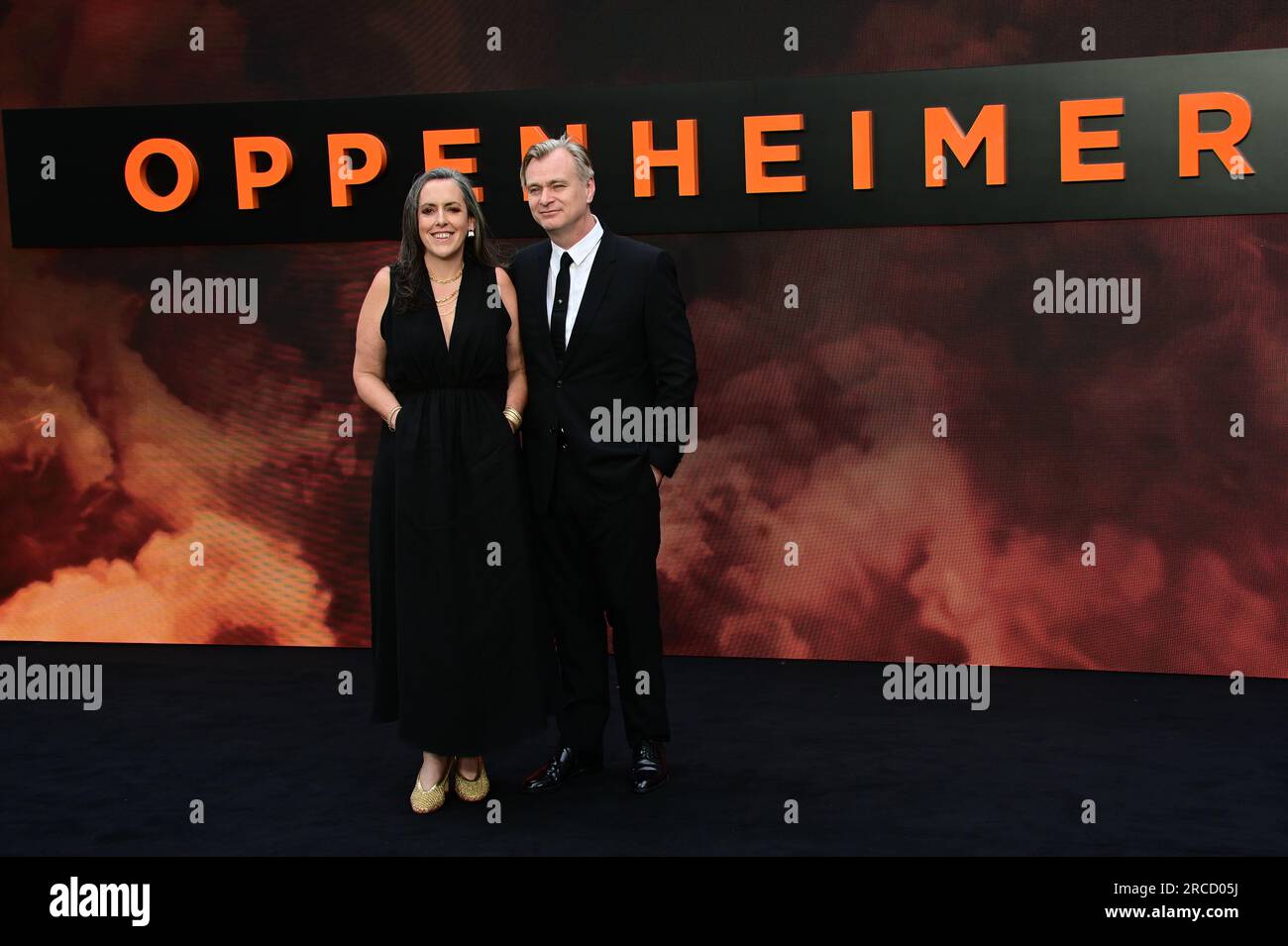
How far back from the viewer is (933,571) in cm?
506

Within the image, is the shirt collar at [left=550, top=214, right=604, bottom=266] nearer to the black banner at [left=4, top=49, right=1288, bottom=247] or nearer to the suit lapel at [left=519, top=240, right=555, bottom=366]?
the suit lapel at [left=519, top=240, right=555, bottom=366]

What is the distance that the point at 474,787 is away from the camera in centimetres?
348

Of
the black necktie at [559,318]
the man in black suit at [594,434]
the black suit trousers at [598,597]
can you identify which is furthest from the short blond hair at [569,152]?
the black suit trousers at [598,597]

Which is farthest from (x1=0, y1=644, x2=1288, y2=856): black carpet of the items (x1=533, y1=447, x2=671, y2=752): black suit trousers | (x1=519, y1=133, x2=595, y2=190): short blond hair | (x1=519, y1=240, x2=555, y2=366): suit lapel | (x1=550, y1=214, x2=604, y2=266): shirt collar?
(x1=519, y1=133, x2=595, y2=190): short blond hair

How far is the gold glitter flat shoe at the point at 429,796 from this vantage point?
339 centimetres

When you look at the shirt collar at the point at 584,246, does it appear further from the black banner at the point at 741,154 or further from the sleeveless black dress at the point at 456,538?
the black banner at the point at 741,154

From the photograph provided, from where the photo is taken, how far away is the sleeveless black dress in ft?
11.0

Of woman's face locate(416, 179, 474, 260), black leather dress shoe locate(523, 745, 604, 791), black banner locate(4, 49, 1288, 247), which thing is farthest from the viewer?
black banner locate(4, 49, 1288, 247)

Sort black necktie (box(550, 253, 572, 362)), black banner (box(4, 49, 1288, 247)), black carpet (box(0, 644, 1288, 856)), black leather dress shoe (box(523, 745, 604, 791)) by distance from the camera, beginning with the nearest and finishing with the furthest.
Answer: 1. black carpet (box(0, 644, 1288, 856))
2. black necktie (box(550, 253, 572, 362))
3. black leather dress shoe (box(523, 745, 604, 791))
4. black banner (box(4, 49, 1288, 247))

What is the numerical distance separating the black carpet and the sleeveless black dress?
0.28 metres

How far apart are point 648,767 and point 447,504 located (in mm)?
867

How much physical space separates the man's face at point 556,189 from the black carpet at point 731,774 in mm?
1481
